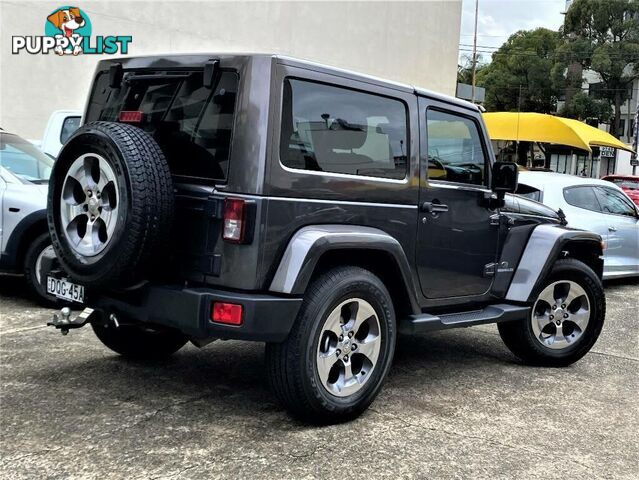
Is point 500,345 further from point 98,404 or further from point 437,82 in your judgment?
point 437,82

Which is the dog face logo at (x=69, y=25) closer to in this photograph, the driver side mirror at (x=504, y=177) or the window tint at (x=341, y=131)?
the driver side mirror at (x=504, y=177)

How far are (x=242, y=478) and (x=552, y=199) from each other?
6.27 metres

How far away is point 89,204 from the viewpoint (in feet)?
11.5

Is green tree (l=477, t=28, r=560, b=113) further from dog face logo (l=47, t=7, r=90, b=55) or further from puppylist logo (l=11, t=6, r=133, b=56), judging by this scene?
dog face logo (l=47, t=7, r=90, b=55)

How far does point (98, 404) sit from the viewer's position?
3.92 metres


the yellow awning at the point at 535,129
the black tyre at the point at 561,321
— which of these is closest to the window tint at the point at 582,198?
the black tyre at the point at 561,321

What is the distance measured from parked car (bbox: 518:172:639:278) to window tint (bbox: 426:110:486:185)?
355 cm

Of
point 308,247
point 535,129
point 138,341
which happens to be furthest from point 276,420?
point 535,129

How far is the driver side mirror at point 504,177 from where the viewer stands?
4.77 m

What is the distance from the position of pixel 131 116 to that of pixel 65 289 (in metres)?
1.03

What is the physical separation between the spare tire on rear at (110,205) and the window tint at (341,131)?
26.4 inches

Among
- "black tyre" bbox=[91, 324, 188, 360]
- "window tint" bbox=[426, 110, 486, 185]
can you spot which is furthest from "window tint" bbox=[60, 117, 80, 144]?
"window tint" bbox=[426, 110, 486, 185]

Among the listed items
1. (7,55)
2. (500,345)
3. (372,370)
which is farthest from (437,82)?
(372,370)

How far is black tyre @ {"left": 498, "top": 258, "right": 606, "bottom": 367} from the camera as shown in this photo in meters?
5.15
